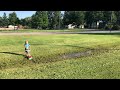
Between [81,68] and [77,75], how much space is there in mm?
1887

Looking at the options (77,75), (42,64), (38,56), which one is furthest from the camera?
(38,56)
